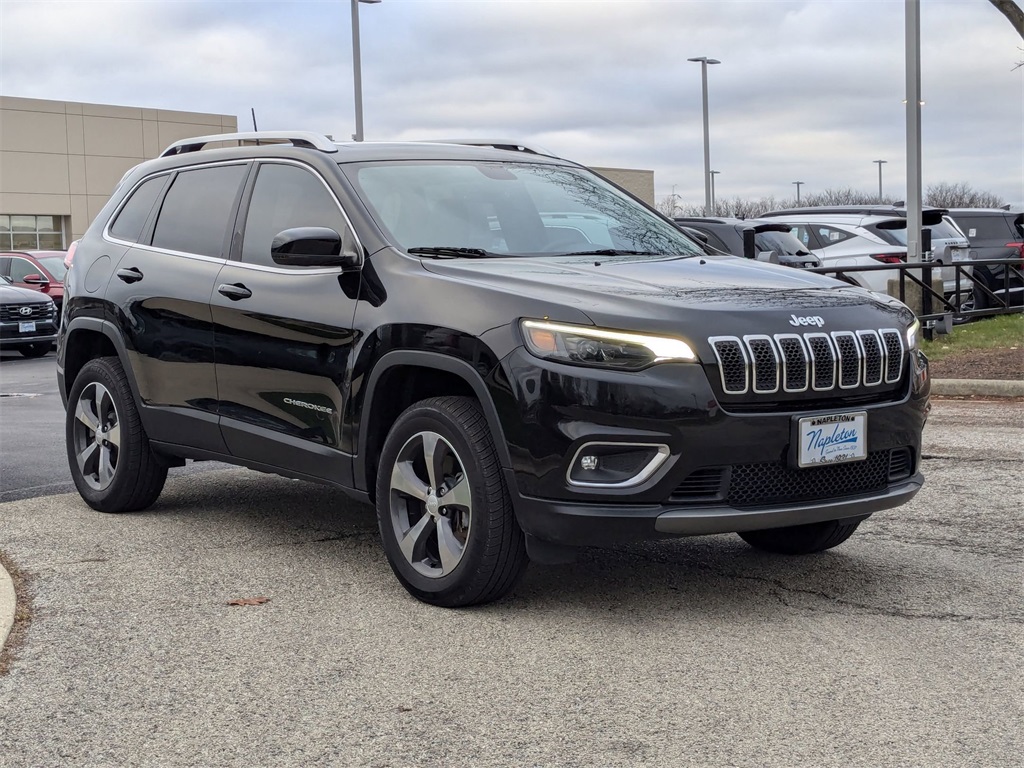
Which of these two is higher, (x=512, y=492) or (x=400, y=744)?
(x=512, y=492)

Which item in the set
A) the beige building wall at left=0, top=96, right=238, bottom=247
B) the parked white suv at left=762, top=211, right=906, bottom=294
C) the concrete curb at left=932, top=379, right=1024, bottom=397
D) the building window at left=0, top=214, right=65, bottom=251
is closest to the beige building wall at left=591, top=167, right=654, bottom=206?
the beige building wall at left=0, top=96, right=238, bottom=247

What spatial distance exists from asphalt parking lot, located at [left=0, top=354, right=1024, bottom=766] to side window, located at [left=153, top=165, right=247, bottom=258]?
1420mm

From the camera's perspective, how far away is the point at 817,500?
5.00m

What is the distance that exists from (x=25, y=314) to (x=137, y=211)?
16.1 metres

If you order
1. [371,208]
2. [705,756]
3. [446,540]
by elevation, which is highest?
[371,208]

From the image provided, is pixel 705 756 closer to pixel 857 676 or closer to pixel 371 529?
pixel 857 676

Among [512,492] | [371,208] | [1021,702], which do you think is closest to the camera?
[1021,702]

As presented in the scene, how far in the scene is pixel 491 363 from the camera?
16.1ft

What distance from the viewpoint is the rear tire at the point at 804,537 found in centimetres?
591

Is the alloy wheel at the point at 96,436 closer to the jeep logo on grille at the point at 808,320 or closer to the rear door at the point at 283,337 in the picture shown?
the rear door at the point at 283,337

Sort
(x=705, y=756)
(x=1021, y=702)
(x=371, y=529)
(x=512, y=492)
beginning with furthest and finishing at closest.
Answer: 1. (x=371, y=529)
2. (x=512, y=492)
3. (x=1021, y=702)
4. (x=705, y=756)

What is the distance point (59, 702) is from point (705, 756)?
77.9 inches

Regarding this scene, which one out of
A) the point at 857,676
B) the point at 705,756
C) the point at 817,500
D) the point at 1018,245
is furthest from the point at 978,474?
the point at 1018,245

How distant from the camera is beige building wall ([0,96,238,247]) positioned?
55.1 meters
